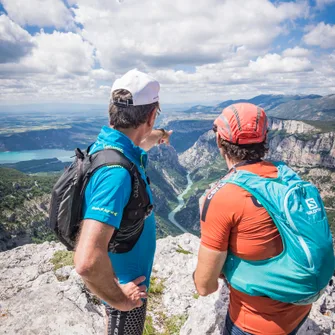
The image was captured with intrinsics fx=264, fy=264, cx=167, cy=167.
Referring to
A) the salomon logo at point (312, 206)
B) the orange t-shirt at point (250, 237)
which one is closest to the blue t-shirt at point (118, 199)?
the orange t-shirt at point (250, 237)

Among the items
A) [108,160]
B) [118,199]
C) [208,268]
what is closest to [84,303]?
[208,268]

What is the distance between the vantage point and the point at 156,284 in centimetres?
817

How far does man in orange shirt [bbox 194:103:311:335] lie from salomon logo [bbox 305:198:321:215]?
470mm

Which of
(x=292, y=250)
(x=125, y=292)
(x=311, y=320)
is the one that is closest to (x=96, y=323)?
(x=125, y=292)

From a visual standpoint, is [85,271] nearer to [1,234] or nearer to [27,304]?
[27,304]

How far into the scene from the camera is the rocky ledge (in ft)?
18.9

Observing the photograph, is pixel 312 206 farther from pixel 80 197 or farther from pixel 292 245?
pixel 80 197

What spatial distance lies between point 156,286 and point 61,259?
14.1 feet

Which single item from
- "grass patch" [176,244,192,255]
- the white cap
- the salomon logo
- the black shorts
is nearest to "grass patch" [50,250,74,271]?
"grass patch" [176,244,192,255]

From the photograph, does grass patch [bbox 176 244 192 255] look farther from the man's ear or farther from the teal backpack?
the man's ear

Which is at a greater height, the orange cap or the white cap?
the white cap

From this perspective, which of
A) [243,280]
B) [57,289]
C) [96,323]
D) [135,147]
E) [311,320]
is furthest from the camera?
[57,289]

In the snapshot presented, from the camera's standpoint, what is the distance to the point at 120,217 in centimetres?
298

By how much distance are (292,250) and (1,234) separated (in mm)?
106622
